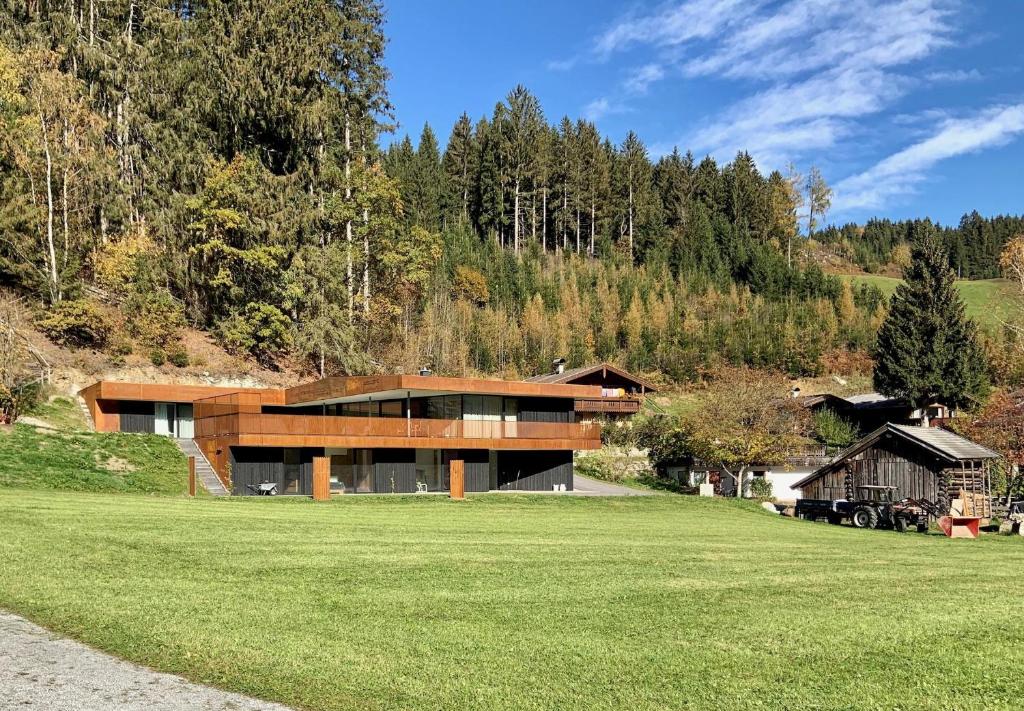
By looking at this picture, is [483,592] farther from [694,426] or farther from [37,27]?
[37,27]

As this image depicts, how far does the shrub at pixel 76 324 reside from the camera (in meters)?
41.9

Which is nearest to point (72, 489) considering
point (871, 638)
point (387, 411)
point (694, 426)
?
point (387, 411)

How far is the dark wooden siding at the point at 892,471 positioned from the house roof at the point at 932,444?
1.22 ft

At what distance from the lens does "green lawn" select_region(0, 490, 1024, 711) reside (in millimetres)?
6797

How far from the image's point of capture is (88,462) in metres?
30.2

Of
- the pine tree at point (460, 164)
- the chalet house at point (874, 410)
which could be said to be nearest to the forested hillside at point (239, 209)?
the chalet house at point (874, 410)

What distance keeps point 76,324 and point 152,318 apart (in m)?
4.34

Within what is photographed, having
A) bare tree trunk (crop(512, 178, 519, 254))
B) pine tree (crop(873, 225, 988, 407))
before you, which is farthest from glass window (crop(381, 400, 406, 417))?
bare tree trunk (crop(512, 178, 519, 254))

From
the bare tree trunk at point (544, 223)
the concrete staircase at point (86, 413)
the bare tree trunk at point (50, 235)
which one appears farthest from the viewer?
the bare tree trunk at point (544, 223)

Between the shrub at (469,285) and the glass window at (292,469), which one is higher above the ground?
the shrub at (469,285)

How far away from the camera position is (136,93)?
53.1m

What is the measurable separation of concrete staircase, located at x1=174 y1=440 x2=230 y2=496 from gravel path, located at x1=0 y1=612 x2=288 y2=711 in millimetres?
24421

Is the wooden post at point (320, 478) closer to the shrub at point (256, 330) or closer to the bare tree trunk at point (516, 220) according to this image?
the shrub at point (256, 330)

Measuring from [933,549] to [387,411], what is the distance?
23.5 m
